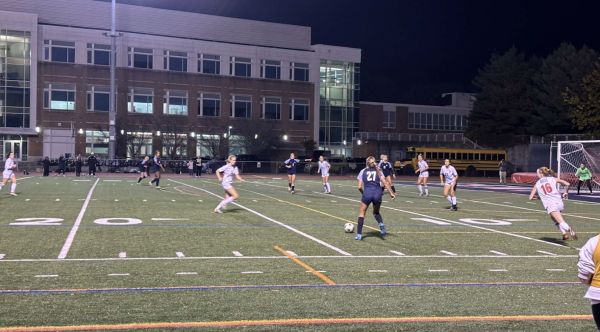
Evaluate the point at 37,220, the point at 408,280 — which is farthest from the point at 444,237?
the point at 37,220

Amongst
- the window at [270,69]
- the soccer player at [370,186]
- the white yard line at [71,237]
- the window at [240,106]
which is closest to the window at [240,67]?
the window at [270,69]

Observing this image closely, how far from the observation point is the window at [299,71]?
79062 mm

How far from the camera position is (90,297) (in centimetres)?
862

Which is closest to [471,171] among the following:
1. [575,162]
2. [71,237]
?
[575,162]

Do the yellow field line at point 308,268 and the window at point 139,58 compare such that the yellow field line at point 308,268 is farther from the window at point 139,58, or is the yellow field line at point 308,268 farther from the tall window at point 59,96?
the window at point 139,58

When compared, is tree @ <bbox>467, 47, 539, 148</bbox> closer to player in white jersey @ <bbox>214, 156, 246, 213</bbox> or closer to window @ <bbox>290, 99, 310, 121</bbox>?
window @ <bbox>290, 99, 310, 121</bbox>

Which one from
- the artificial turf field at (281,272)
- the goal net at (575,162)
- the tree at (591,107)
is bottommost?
the artificial turf field at (281,272)

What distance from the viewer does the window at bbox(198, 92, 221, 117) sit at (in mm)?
74062

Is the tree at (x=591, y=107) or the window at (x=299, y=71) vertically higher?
the window at (x=299, y=71)

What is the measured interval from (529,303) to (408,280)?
2007mm

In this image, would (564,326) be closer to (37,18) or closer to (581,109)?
(581,109)

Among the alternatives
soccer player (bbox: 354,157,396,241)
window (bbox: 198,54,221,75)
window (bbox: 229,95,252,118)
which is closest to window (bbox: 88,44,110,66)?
window (bbox: 198,54,221,75)

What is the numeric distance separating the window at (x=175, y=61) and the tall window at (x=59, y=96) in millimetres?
10303

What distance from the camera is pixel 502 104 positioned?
79688 mm
